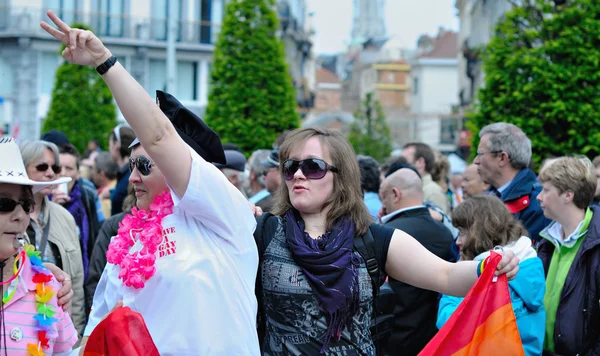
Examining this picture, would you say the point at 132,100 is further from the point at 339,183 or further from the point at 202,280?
the point at 339,183

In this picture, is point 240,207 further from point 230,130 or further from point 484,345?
point 230,130

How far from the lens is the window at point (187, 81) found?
38.4m

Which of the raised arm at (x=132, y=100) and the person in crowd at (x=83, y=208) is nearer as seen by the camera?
the raised arm at (x=132, y=100)

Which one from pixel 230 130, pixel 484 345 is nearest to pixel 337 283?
pixel 484 345

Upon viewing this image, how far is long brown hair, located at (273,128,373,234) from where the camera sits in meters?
3.80

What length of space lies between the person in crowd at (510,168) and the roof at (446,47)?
7703cm

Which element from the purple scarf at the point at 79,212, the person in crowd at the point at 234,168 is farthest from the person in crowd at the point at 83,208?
the person in crowd at the point at 234,168

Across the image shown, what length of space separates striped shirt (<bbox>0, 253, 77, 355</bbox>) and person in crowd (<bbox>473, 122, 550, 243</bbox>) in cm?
426

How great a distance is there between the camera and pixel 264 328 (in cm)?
391

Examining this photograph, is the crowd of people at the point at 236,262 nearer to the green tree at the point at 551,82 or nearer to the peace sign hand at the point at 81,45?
the peace sign hand at the point at 81,45

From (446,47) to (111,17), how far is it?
167ft

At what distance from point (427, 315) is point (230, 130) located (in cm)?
1685

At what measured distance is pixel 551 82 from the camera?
1007 cm

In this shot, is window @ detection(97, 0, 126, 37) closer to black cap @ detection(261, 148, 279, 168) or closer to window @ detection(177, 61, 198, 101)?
window @ detection(177, 61, 198, 101)
